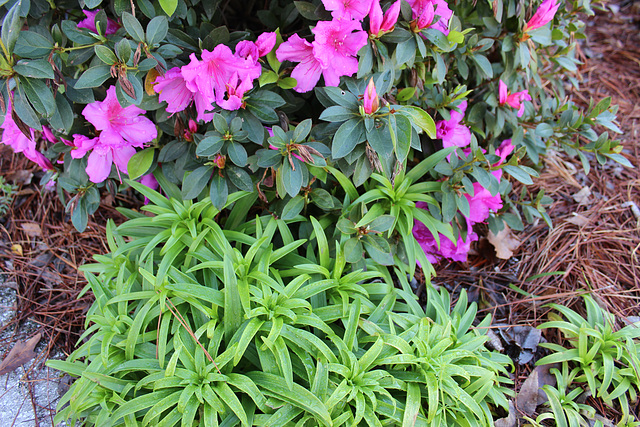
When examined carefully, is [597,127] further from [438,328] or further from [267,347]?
[267,347]

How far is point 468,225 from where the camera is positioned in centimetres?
177

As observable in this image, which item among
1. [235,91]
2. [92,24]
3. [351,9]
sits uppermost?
[351,9]

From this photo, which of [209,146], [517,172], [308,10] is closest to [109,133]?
[209,146]

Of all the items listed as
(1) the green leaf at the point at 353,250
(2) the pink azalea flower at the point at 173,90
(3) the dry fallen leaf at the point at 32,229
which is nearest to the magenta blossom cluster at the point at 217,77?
(2) the pink azalea flower at the point at 173,90

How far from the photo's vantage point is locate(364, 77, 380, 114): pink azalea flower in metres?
1.25

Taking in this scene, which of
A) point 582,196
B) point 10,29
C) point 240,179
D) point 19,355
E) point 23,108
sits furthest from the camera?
point 582,196

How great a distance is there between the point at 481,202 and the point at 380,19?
0.83 m

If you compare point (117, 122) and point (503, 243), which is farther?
point (503, 243)

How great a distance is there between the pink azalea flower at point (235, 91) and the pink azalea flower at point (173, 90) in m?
→ 0.15

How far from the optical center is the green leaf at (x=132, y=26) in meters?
1.22

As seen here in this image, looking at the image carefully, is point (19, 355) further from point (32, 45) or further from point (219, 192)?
point (32, 45)

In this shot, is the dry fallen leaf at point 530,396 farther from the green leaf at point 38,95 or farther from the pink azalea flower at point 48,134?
the pink azalea flower at point 48,134

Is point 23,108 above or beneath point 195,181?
above

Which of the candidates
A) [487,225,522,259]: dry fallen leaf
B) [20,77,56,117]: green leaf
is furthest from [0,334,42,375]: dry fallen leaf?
[487,225,522,259]: dry fallen leaf
